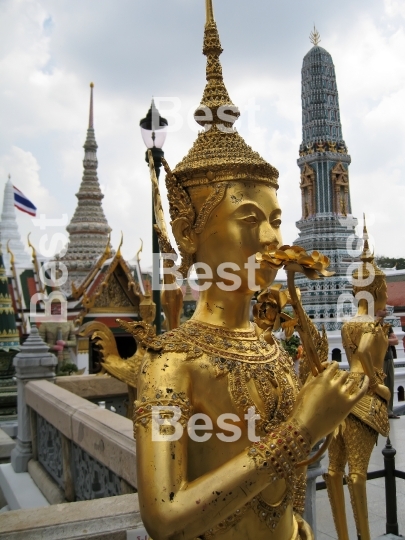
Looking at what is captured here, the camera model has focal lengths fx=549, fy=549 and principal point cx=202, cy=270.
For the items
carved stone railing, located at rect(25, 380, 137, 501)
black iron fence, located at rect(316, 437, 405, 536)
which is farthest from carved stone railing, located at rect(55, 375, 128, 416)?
black iron fence, located at rect(316, 437, 405, 536)

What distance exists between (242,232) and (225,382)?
599mm

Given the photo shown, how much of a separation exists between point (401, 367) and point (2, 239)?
22.0m

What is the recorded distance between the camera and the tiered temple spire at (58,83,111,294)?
879 inches

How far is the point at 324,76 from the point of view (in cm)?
1870

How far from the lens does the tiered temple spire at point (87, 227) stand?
73.3 ft

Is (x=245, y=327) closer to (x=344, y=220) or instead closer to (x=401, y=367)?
(x=401, y=367)

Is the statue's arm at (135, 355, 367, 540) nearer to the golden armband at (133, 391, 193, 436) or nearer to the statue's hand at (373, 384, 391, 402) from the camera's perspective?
the golden armband at (133, 391, 193, 436)

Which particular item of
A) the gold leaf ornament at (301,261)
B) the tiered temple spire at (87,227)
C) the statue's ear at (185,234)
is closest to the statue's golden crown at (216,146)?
the statue's ear at (185,234)

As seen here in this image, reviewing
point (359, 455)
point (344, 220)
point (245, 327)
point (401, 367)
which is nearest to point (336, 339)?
point (401, 367)

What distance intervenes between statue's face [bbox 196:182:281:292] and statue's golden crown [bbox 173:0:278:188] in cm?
7

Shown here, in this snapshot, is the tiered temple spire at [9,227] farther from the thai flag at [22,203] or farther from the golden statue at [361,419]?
the golden statue at [361,419]

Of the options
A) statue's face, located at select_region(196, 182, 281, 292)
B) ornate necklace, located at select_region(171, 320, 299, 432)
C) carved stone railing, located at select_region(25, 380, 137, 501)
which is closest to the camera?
ornate necklace, located at select_region(171, 320, 299, 432)

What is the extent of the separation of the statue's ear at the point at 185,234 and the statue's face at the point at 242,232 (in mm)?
62

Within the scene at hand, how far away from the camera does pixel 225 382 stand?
6.85 feet
